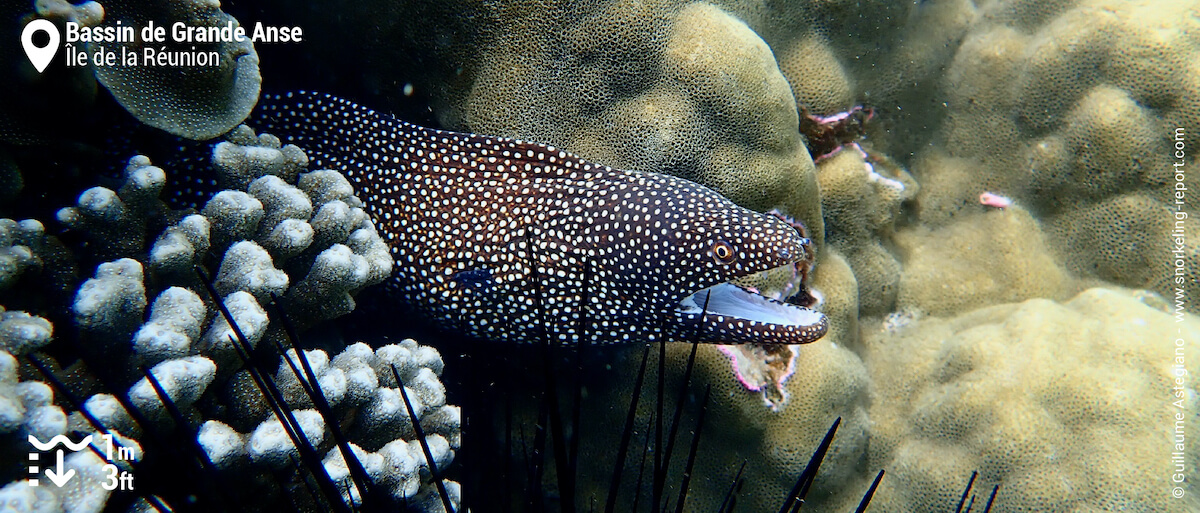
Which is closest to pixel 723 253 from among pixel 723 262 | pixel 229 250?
pixel 723 262

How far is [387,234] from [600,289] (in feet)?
4.55

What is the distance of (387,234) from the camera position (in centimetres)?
344

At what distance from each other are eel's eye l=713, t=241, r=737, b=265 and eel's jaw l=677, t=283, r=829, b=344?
17cm

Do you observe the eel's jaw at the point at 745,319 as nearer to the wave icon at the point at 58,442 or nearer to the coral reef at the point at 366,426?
the coral reef at the point at 366,426

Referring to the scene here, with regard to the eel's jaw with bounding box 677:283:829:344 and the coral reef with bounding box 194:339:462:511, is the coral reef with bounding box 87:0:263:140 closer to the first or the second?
the coral reef with bounding box 194:339:462:511

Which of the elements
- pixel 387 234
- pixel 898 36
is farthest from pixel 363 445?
pixel 898 36

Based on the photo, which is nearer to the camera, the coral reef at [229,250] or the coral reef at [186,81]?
the coral reef at [229,250]

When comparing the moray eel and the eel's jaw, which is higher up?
the moray eel

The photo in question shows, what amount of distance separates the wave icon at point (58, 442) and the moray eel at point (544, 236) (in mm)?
1709

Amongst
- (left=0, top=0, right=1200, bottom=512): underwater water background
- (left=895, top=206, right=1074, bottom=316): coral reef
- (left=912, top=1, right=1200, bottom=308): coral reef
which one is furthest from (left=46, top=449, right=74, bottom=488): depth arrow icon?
(left=912, top=1, right=1200, bottom=308): coral reef

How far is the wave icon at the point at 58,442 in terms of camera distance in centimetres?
171

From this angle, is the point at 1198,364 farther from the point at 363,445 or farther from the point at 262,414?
the point at 262,414

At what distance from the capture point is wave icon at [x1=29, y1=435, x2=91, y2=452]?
1.71m

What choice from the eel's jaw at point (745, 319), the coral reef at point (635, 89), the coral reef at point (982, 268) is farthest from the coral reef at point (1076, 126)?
the eel's jaw at point (745, 319)
